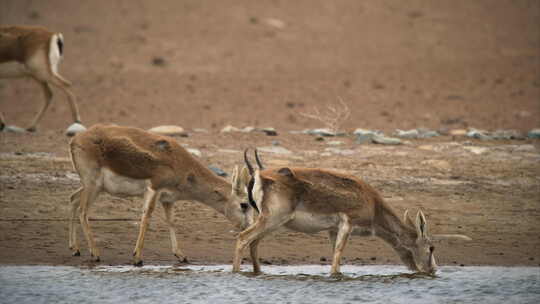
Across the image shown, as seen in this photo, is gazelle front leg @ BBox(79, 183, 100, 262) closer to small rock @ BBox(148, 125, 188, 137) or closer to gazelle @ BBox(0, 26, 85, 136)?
small rock @ BBox(148, 125, 188, 137)

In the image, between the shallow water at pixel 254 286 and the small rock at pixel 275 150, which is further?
the small rock at pixel 275 150

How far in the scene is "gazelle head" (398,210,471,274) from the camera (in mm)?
9750

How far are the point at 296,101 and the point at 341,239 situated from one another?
41.4ft

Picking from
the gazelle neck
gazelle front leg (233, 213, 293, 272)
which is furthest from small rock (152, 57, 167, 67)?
gazelle front leg (233, 213, 293, 272)

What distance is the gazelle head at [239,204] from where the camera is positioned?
32.7 ft

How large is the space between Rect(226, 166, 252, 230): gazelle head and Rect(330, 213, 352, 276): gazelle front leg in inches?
43.2

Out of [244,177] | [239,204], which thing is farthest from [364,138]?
[244,177]

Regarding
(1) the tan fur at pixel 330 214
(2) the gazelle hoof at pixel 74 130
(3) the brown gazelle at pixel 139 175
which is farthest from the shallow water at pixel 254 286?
(2) the gazelle hoof at pixel 74 130

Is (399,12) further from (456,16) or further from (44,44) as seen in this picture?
(44,44)

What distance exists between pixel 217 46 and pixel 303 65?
2711 millimetres

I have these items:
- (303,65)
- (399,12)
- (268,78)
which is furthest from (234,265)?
(399,12)

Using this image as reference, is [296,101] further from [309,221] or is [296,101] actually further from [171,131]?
[309,221]

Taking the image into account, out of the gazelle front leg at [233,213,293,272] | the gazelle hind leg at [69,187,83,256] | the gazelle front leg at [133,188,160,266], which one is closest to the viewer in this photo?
the gazelle front leg at [233,213,293,272]

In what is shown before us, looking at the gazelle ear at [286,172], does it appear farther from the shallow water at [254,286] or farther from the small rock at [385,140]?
the small rock at [385,140]
